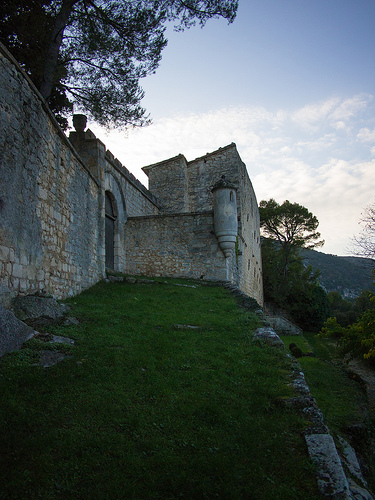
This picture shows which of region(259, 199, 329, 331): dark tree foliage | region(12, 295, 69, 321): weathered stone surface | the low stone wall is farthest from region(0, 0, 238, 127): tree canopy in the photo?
region(259, 199, 329, 331): dark tree foliage

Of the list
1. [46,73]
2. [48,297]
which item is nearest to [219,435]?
[48,297]

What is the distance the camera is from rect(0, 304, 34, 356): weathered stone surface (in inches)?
162

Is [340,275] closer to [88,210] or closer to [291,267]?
[291,267]

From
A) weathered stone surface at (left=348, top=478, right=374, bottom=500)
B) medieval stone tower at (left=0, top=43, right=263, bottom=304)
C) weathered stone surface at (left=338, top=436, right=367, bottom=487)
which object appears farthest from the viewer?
medieval stone tower at (left=0, top=43, right=263, bottom=304)

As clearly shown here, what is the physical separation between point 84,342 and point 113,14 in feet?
32.5

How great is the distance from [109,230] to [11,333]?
859cm

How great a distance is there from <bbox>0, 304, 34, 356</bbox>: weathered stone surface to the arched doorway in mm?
7734

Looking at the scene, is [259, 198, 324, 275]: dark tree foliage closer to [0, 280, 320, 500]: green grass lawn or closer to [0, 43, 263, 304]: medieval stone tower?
[0, 43, 263, 304]: medieval stone tower

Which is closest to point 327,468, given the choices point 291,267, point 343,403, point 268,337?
point 268,337

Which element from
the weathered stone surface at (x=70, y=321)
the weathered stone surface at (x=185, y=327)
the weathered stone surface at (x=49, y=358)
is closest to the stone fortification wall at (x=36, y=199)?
the weathered stone surface at (x=70, y=321)

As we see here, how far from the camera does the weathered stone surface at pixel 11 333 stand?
13.5 ft

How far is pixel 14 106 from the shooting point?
18.4 ft

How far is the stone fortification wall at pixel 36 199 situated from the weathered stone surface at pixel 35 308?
0.75 feet

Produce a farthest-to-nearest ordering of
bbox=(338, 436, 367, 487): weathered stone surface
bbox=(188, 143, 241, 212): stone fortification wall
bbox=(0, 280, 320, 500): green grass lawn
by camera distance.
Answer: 1. bbox=(188, 143, 241, 212): stone fortification wall
2. bbox=(338, 436, 367, 487): weathered stone surface
3. bbox=(0, 280, 320, 500): green grass lawn
